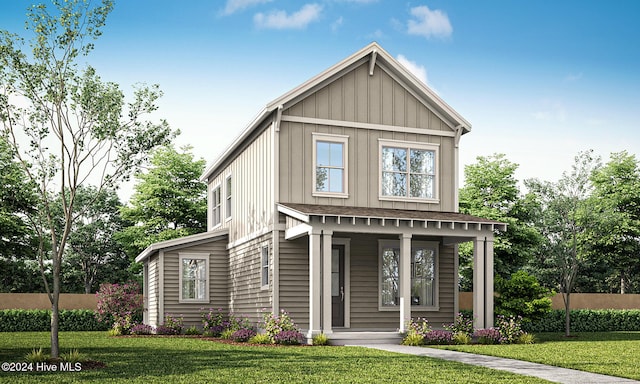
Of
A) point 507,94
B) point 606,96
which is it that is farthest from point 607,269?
point 507,94

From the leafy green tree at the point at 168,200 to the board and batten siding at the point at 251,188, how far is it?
1514 centimetres

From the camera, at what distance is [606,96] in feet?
108

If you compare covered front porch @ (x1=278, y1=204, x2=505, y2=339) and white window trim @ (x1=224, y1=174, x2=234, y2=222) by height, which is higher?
white window trim @ (x1=224, y1=174, x2=234, y2=222)

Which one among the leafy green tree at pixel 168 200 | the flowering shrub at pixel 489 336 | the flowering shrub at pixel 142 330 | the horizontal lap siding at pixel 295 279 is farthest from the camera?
the leafy green tree at pixel 168 200

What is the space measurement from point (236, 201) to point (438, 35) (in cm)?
1080

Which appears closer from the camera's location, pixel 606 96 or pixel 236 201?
pixel 236 201

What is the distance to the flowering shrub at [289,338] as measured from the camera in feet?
60.1

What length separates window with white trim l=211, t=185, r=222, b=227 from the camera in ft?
95.5

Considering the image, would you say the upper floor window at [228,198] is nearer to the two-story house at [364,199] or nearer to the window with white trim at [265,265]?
the two-story house at [364,199]

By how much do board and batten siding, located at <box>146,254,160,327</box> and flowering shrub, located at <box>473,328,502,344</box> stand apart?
11152 mm

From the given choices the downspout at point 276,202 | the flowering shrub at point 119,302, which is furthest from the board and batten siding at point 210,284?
the downspout at point 276,202

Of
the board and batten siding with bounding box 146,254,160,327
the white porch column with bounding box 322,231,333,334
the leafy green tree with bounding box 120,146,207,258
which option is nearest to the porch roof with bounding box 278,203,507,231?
the white porch column with bounding box 322,231,333,334

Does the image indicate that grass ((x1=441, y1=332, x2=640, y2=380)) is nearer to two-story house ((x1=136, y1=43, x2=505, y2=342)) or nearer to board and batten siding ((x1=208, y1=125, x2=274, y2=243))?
two-story house ((x1=136, y1=43, x2=505, y2=342))

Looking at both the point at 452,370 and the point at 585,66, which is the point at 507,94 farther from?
the point at 452,370
